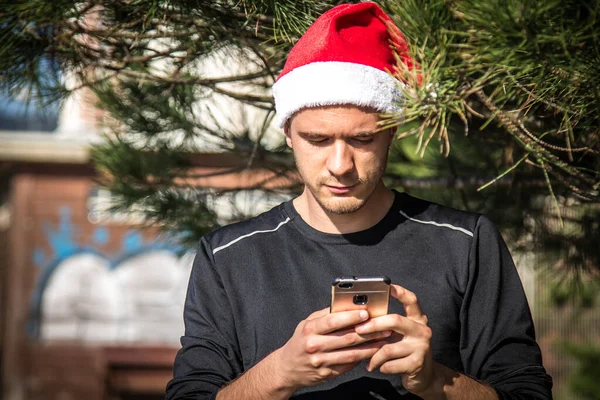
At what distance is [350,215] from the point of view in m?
1.92

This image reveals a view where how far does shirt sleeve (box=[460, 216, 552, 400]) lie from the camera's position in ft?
5.65

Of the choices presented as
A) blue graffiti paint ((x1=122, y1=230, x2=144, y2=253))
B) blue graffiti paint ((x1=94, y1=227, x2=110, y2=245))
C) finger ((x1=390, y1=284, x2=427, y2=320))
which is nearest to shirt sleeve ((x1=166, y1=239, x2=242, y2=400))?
finger ((x1=390, y1=284, x2=427, y2=320))

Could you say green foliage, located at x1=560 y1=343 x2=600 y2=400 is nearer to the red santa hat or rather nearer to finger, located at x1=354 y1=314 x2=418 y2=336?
the red santa hat

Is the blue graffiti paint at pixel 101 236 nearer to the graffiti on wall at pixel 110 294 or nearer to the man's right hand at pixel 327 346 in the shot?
the graffiti on wall at pixel 110 294

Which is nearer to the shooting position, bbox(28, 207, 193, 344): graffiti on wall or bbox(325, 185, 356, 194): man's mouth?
bbox(325, 185, 356, 194): man's mouth

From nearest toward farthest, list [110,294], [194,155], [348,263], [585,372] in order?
[348,263] < [194,155] < [585,372] < [110,294]

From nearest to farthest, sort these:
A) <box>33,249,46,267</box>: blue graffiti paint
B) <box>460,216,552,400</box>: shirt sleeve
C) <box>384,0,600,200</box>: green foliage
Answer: <box>384,0,600,200</box>: green foliage, <box>460,216,552,400</box>: shirt sleeve, <box>33,249,46,267</box>: blue graffiti paint

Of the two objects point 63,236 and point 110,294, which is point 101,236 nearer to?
point 63,236

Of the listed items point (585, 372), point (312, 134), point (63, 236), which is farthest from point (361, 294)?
point (63, 236)

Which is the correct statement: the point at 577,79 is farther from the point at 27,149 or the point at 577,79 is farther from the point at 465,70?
the point at 27,149

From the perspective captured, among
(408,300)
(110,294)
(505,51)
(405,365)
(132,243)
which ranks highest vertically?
(505,51)

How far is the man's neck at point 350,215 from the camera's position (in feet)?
6.29

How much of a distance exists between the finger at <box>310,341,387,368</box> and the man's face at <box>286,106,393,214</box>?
0.40m

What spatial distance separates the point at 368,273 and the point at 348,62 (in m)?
0.48
